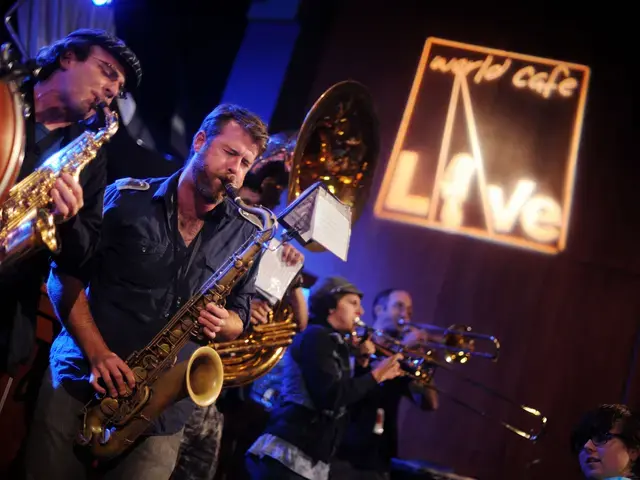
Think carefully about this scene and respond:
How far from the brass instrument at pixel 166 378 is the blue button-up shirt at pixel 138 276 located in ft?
0.14

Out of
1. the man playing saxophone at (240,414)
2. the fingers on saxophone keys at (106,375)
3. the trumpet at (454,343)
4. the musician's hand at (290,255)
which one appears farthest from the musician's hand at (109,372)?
the trumpet at (454,343)

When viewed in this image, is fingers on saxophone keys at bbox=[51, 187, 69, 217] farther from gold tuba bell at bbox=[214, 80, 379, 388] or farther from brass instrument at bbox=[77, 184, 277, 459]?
gold tuba bell at bbox=[214, 80, 379, 388]

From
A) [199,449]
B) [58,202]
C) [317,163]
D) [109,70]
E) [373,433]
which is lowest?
[199,449]

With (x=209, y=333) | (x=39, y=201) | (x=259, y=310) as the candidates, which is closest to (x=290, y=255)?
(x=259, y=310)

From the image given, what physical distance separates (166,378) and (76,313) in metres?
0.45

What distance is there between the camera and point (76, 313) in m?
2.30

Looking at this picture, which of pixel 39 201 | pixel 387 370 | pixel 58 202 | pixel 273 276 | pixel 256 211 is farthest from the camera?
pixel 387 370

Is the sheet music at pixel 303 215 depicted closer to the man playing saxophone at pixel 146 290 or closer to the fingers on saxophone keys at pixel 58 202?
the man playing saxophone at pixel 146 290

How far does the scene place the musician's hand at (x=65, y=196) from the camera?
1961mm

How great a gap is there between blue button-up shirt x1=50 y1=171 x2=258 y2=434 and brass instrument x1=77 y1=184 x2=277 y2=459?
43 mm

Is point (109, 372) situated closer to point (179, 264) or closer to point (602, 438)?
point (179, 264)

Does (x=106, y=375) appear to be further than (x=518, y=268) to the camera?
No

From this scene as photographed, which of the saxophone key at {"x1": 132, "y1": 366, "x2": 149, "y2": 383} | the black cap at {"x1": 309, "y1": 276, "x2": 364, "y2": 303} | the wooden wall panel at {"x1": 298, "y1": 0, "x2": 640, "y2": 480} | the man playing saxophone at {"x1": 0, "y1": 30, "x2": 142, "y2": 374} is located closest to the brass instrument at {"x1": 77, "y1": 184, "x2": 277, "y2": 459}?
the saxophone key at {"x1": 132, "y1": 366, "x2": 149, "y2": 383}

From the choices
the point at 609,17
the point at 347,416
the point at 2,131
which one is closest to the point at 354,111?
the point at 347,416
